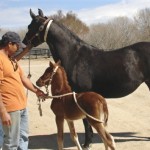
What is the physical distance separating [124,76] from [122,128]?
1.75m

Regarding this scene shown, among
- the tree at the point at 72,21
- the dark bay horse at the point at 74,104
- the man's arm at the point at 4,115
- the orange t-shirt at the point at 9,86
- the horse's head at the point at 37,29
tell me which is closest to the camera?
the man's arm at the point at 4,115

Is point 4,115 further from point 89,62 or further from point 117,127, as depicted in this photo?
point 117,127

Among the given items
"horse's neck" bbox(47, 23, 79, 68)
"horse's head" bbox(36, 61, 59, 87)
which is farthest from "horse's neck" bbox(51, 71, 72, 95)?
"horse's neck" bbox(47, 23, 79, 68)

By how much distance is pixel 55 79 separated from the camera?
20.7 feet

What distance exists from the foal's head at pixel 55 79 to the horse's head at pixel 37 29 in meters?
1.38

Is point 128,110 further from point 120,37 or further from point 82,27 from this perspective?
point 82,27

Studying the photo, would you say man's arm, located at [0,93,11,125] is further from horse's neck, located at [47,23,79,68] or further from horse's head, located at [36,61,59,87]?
horse's neck, located at [47,23,79,68]

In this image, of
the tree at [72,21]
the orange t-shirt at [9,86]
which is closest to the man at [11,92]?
the orange t-shirt at [9,86]

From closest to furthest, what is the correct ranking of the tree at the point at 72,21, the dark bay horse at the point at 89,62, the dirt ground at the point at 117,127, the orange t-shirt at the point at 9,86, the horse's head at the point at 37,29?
the orange t-shirt at the point at 9,86, the dark bay horse at the point at 89,62, the horse's head at the point at 37,29, the dirt ground at the point at 117,127, the tree at the point at 72,21

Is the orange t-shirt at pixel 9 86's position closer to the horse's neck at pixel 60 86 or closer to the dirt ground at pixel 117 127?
the horse's neck at pixel 60 86

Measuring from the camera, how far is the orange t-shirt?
15.5ft

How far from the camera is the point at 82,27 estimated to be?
66375mm

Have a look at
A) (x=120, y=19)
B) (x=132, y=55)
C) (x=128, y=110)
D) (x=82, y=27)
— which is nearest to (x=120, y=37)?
(x=120, y=19)

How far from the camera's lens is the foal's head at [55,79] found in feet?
20.5
